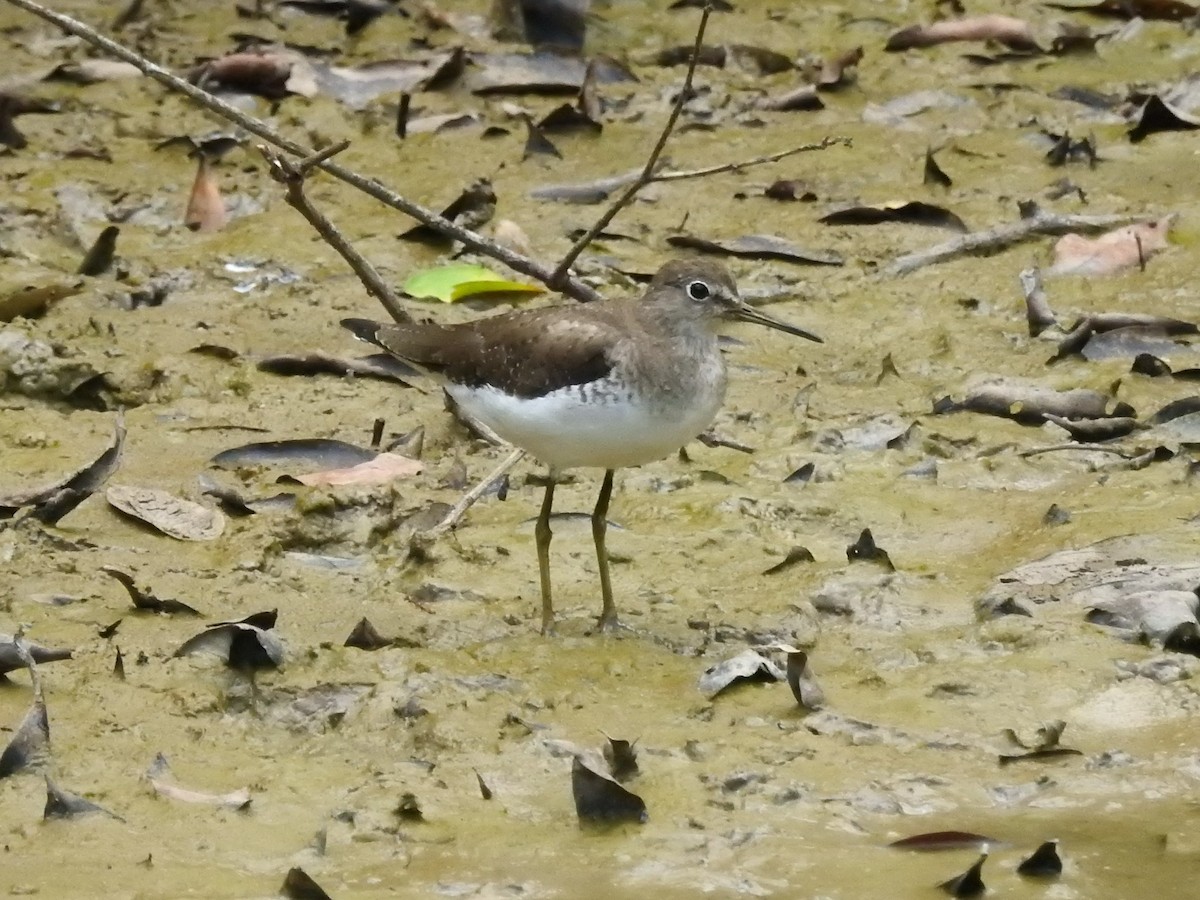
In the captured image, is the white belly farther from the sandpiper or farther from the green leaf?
the green leaf

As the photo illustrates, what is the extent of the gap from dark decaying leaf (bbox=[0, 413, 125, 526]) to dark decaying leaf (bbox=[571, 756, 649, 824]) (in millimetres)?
2462

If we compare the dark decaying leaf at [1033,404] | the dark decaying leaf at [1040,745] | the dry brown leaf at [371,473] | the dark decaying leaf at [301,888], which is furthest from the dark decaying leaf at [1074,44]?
the dark decaying leaf at [301,888]

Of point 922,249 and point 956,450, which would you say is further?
point 922,249

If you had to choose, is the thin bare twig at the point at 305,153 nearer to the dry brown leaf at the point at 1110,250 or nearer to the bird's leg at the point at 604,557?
the bird's leg at the point at 604,557

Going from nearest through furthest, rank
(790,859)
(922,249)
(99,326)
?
(790,859) → (99,326) → (922,249)

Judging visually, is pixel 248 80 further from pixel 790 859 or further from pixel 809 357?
pixel 790 859

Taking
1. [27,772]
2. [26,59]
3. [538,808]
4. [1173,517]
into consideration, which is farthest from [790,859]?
[26,59]

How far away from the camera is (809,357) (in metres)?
8.33

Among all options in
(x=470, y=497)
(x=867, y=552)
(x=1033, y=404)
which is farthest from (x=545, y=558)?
(x=1033, y=404)

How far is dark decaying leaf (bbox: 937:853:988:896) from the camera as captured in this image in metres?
4.57

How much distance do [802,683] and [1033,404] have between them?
96.0 inches

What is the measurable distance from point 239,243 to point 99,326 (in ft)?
3.45

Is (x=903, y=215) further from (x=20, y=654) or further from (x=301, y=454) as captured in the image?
(x=20, y=654)

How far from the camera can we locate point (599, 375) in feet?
20.3
